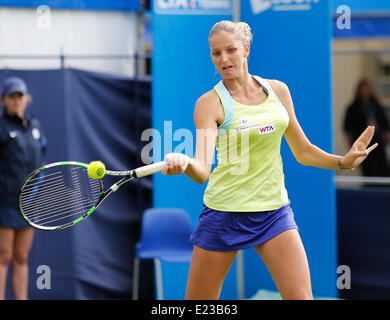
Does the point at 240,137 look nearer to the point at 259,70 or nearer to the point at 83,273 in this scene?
the point at 259,70

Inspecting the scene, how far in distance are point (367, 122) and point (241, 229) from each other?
5361 mm

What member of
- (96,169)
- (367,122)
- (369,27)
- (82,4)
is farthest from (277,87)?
(367,122)

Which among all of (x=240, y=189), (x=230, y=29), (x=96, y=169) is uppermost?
(x=230, y=29)

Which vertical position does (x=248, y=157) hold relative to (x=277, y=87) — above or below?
below

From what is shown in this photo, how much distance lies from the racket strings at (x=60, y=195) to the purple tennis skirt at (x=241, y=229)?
0.65 m

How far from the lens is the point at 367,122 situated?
27.5ft

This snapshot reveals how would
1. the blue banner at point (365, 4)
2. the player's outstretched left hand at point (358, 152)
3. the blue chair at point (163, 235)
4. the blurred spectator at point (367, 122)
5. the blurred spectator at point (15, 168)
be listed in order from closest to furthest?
1. the player's outstretched left hand at point (358, 152)
2. the blurred spectator at point (15, 168)
3. the blue chair at point (163, 235)
4. the blue banner at point (365, 4)
5. the blurred spectator at point (367, 122)

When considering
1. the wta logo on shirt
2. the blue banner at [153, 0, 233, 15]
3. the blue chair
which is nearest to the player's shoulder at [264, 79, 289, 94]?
the wta logo on shirt

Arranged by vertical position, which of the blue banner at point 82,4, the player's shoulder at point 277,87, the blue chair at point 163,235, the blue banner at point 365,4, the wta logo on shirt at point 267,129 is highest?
the blue banner at point 82,4

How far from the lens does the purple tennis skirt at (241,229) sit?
334cm

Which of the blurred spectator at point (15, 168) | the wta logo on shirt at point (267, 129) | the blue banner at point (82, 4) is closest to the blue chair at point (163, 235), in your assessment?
the blurred spectator at point (15, 168)

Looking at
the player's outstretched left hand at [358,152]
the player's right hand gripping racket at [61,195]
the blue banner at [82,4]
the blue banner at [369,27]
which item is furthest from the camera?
the blue banner at [369,27]

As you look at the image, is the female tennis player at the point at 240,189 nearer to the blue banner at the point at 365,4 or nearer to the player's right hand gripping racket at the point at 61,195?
the player's right hand gripping racket at the point at 61,195

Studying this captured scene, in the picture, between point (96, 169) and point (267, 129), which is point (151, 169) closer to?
point (96, 169)
